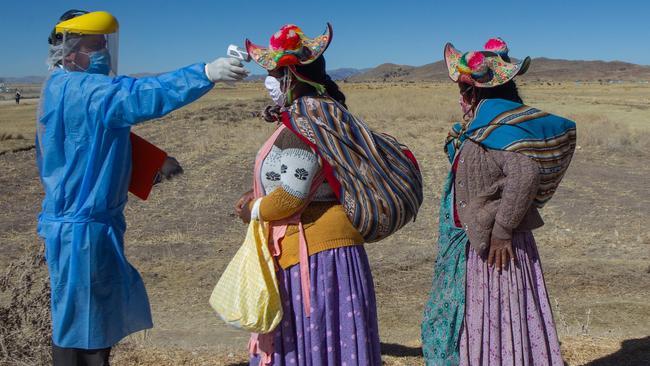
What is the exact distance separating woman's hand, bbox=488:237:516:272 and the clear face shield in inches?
69.9

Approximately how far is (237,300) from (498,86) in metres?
1.47

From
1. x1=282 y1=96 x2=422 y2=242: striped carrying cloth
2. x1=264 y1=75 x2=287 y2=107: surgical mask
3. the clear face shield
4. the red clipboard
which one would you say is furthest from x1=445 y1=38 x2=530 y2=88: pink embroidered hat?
the clear face shield

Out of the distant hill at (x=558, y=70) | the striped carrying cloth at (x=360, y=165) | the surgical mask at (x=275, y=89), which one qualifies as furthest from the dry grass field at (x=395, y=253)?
the distant hill at (x=558, y=70)

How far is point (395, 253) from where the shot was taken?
729 cm

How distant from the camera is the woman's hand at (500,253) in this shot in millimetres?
3096

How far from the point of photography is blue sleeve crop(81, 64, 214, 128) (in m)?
2.50

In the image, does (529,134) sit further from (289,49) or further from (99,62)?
(99,62)

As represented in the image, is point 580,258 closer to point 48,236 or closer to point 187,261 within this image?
point 187,261

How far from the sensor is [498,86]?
3152 mm

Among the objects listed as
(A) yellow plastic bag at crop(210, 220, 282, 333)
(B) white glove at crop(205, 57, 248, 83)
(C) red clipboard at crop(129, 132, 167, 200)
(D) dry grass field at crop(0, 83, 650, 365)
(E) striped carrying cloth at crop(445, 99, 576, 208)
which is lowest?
(D) dry grass field at crop(0, 83, 650, 365)

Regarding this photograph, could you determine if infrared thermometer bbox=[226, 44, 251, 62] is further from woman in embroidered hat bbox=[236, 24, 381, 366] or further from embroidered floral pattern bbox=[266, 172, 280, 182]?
embroidered floral pattern bbox=[266, 172, 280, 182]

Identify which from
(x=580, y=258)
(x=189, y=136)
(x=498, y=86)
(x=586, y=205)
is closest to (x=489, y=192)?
(x=498, y=86)

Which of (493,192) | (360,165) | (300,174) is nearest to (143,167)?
(300,174)

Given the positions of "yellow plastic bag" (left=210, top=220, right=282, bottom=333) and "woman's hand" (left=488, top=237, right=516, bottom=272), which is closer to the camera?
"yellow plastic bag" (left=210, top=220, right=282, bottom=333)
